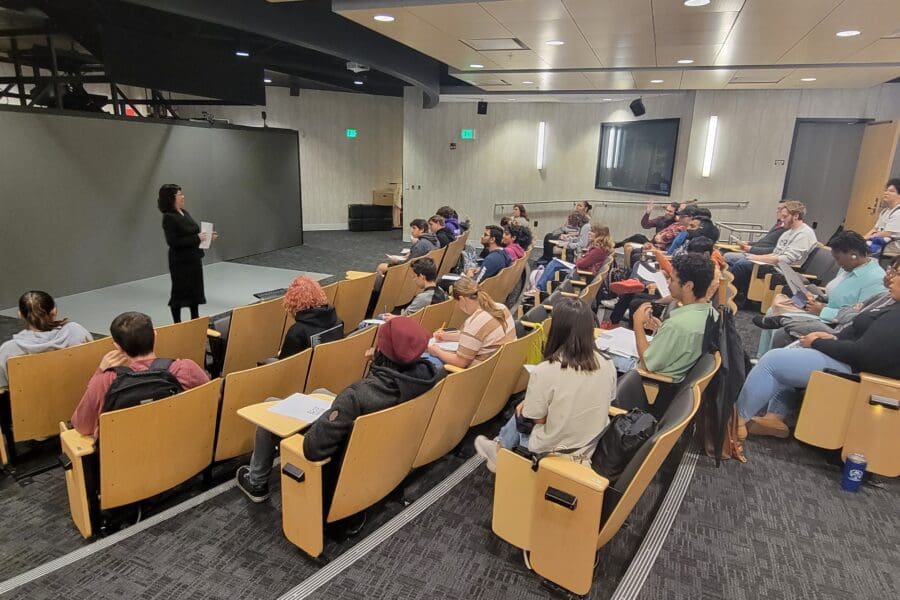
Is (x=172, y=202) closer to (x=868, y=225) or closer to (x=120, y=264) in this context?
(x=120, y=264)

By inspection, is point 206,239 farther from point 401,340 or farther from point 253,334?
point 401,340

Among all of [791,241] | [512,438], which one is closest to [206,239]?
[512,438]

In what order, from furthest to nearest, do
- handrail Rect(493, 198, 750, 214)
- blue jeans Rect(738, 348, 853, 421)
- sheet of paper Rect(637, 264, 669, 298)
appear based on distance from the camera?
handrail Rect(493, 198, 750, 214), sheet of paper Rect(637, 264, 669, 298), blue jeans Rect(738, 348, 853, 421)

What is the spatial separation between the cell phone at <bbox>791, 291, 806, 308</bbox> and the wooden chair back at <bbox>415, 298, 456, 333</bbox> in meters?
3.04

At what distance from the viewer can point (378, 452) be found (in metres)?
2.39

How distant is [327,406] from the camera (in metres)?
2.70

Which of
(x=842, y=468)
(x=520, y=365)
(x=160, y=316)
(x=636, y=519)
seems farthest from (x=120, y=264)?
(x=842, y=468)

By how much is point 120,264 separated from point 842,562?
27.6 feet

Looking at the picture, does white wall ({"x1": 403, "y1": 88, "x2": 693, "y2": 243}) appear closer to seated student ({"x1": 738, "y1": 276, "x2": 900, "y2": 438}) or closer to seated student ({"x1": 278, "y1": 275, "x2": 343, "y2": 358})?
seated student ({"x1": 738, "y1": 276, "x2": 900, "y2": 438})

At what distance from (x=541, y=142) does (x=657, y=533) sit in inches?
394

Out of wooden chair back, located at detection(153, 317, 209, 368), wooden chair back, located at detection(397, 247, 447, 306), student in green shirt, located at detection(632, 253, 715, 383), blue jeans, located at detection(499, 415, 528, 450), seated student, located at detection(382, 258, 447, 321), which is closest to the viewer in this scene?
blue jeans, located at detection(499, 415, 528, 450)

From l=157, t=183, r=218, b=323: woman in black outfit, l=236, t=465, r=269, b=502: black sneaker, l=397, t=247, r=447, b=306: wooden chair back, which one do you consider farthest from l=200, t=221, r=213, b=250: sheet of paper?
l=236, t=465, r=269, b=502: black sneaker

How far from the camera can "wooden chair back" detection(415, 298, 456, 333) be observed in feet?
13.7

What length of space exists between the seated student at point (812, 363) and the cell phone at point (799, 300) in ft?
4.28
